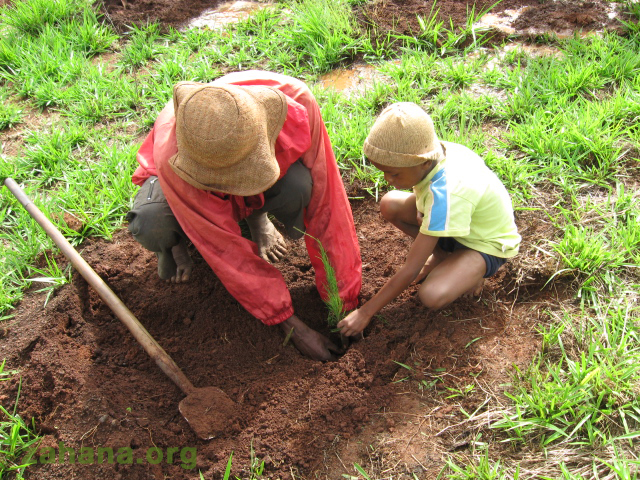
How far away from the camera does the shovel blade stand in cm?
209

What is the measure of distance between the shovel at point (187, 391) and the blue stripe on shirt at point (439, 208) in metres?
1.07

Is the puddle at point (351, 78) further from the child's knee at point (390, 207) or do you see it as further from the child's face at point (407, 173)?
the child's face at point (407, 173)

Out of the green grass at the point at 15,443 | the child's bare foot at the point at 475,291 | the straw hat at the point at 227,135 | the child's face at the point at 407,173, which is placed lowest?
the green grass at the point at 15,443

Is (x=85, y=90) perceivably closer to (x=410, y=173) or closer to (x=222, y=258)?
(x=222, y=258)

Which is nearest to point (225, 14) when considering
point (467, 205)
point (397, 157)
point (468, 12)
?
point (468, 12)

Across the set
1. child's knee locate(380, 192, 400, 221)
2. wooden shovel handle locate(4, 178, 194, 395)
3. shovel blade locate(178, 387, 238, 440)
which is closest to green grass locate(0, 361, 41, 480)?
wooden shovel handle locate(4, 178, 194, 395)

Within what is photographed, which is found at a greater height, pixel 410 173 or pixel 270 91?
pixel 270 91

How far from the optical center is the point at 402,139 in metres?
1.91

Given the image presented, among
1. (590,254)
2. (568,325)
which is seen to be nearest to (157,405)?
(568,325)

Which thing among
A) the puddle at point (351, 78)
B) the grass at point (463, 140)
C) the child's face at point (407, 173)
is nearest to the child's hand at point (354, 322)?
the grass at point (463, 140)

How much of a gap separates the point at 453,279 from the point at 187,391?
118cm

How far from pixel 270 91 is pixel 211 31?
2659 mm

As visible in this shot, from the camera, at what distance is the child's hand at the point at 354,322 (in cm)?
226

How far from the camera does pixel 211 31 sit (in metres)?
4.26
